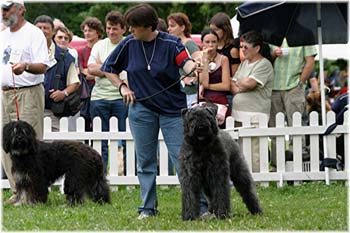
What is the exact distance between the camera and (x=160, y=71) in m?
8.15

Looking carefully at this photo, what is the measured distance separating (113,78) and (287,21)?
4194mm

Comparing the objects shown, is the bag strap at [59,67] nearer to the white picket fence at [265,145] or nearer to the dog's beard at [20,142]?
the white picket fence at [265,145]

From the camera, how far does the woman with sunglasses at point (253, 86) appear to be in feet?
36.9

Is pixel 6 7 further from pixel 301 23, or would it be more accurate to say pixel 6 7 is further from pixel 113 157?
pixel 301 23

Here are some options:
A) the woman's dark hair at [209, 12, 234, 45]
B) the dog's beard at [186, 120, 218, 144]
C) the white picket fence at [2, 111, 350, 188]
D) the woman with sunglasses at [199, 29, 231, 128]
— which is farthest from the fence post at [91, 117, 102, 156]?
the dog's beard at [186, 120, 218, 144]

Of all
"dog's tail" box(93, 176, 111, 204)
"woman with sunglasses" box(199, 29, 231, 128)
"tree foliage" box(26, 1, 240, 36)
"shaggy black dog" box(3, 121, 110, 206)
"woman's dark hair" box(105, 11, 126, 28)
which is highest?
"tree foliage" box(26, 1, 240, 36)

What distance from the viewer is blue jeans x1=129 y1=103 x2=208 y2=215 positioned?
826 cm

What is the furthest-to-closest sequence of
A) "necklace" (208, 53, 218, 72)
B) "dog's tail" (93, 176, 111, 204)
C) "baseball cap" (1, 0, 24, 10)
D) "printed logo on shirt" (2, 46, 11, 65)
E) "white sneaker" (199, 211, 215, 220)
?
"necklace" (208, 53, 218, 72), "dog's tail" (93, 176, 111, 204), "printed logo on shirt" (2, 46, 11, 65), "baseball cap" (1, 0, 24, 10), "white sneaker" (199, 211, 215, 220)

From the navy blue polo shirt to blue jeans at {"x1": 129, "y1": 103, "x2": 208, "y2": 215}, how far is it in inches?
3.3

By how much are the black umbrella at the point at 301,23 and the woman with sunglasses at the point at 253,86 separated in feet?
1.56

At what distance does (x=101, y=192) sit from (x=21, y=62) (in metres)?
1.79

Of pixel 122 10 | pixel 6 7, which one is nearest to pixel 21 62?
pixel 6 7

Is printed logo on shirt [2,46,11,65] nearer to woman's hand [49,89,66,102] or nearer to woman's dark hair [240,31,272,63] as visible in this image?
woman's hand [49,89,66,102]

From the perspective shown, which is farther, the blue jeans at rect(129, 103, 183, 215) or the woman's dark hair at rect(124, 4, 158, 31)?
the blue jeans at rect(129, 103, 183, 215)
